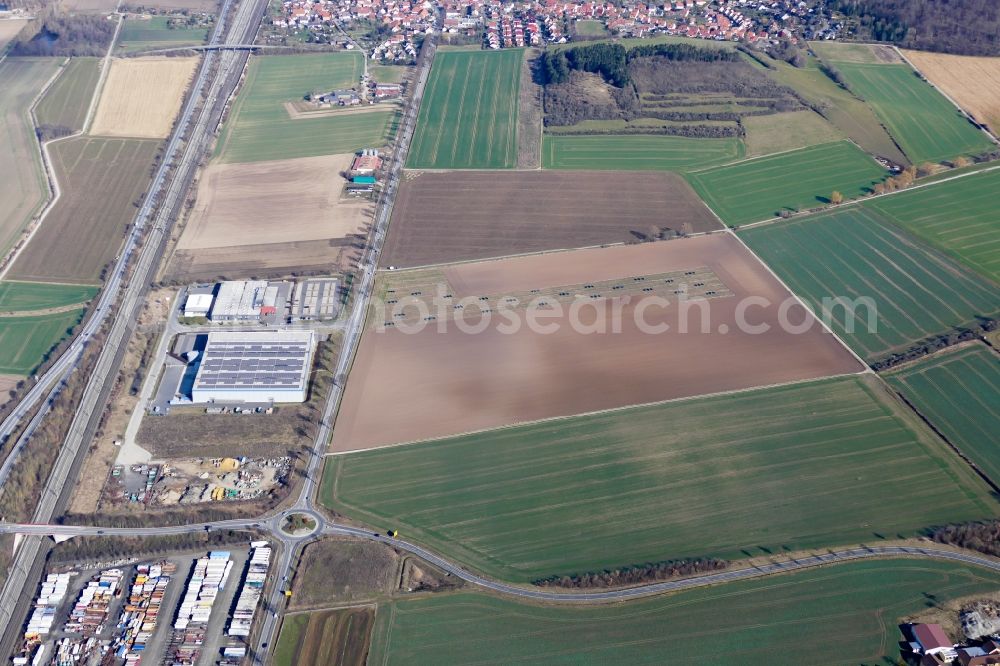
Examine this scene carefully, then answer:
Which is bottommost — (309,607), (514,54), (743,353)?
(309,607)

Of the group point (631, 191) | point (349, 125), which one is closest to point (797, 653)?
point (631, 191)

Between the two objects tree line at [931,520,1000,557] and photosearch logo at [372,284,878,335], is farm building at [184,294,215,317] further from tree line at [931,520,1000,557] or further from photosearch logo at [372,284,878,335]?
tree line at [931,520,1000,557]

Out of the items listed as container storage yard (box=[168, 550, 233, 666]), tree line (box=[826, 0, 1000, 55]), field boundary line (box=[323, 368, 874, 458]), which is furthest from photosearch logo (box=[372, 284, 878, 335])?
tree line (box=[826, 0, 1000, 55])

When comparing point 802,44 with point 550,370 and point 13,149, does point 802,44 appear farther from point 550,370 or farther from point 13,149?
point 13,149

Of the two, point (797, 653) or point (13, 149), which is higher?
point (13, 149)

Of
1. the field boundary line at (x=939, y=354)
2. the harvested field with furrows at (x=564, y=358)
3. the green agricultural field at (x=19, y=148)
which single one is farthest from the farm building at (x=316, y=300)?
the field boundary line at (x=939, y=354)

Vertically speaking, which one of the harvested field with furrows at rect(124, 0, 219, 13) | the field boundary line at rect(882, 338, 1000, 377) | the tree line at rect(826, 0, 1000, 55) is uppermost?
the tree line at rect(826, 0, 1000, 55)

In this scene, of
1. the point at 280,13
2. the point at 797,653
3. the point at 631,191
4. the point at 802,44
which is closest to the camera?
the point at 797,653

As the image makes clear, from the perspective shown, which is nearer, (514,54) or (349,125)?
(349,125)
